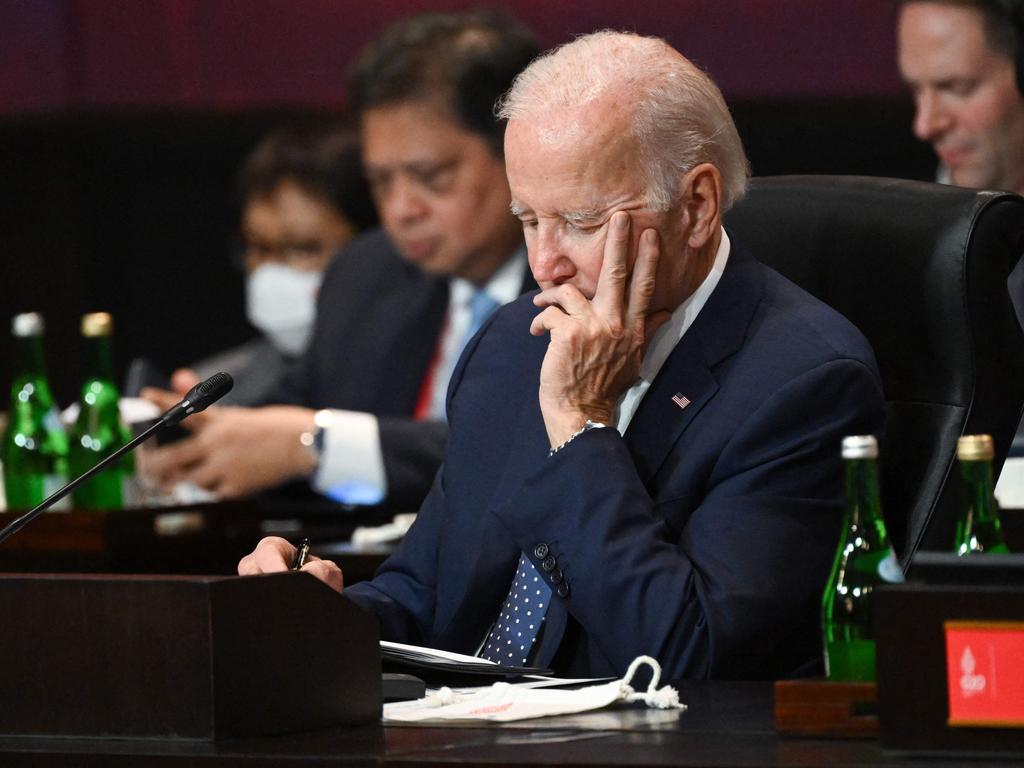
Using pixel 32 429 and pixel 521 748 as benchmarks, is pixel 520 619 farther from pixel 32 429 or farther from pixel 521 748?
pixel 32 429

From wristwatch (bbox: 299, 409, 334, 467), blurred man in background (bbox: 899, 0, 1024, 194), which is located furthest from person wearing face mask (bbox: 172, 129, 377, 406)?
blurred man in background (bbox: 899, 0, 1024, 194)

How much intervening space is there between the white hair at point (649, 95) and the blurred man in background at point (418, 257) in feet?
5.50

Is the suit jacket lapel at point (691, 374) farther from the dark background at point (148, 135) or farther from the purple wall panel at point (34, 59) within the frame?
the purple wall panel at point (34, 59)

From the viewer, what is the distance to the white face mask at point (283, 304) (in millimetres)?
4473

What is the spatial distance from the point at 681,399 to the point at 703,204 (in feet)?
0.69

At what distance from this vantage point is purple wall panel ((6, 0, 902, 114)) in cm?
398

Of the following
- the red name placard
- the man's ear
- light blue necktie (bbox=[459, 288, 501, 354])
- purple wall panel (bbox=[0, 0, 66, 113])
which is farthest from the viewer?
purple wall panel (bbox=[0, 0, 66, 113])

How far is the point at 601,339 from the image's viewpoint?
5.50 feet

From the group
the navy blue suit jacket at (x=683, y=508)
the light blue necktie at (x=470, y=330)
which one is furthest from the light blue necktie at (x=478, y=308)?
the navy blue suit jacket at (x=683, y=508)

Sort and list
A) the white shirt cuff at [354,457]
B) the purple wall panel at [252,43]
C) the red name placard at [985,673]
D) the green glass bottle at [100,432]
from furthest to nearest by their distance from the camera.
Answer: the purple wall panel at [252,43], the white shirt cuff at [354,457], the green glass bottle at [100,432], the red name placard at [985,673]

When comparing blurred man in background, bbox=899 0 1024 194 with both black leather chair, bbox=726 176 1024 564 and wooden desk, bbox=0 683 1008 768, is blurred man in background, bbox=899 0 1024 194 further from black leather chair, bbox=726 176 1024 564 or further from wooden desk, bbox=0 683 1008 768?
wooden desk, bbox=0 683 1008 768

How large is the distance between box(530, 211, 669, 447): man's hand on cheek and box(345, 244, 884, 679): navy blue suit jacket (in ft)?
0.16

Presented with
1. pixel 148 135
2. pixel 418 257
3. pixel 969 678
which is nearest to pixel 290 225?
→ pixel 148 135

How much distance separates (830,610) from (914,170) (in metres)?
2.61
